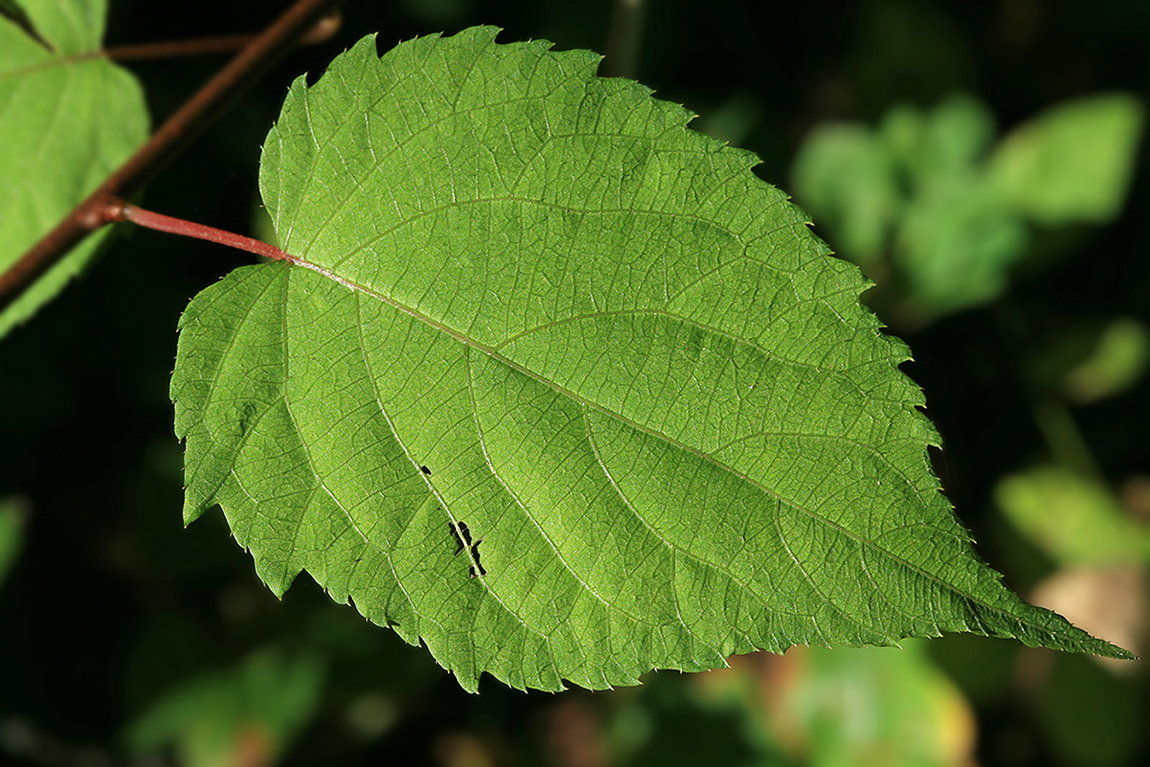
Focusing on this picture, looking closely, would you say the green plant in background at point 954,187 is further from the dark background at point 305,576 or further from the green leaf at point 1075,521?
the green leaf at point 1075,521

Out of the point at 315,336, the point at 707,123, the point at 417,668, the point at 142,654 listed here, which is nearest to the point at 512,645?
the point at 315,336

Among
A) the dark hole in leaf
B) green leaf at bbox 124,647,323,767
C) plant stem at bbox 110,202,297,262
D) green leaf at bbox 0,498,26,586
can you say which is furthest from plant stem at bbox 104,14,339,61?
green leaf at bbox 124,647,323,767

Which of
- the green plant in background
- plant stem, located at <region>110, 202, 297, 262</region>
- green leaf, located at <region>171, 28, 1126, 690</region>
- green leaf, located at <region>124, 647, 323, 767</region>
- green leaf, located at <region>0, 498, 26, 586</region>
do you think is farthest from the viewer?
the green plant in background

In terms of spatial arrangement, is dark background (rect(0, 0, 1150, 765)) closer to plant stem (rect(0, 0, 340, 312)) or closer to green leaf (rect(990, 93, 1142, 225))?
green leaf (rect(990, 93, 1142, 225))

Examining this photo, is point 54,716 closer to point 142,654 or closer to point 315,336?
point 142,654

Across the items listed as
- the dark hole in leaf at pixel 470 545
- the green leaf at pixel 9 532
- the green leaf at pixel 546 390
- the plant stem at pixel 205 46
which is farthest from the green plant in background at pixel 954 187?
the green leaf at pixel 9 532
